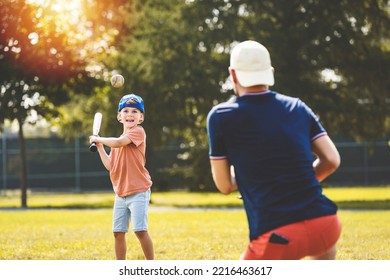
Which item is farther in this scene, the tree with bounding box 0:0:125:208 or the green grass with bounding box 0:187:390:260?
the tree with bounding box 0:0:125:208

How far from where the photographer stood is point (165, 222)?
1424 centimetres

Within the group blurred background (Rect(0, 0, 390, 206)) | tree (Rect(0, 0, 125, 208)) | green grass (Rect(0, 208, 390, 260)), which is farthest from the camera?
blurred background (Rect(0, 0, 390, 206))

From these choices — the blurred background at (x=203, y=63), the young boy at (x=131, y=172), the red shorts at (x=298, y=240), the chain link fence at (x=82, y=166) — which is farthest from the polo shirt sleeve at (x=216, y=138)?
the chain link fence at (x=82, y=166)

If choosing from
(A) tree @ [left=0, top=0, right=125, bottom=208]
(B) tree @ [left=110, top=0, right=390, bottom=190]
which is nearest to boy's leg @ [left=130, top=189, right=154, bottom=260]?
(A) tree @ [left=0, top=0, right=125, bottom=208]

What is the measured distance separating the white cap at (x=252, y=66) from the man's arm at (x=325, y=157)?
0.39m

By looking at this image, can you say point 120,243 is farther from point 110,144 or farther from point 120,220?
point 110,144

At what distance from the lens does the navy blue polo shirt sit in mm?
3775

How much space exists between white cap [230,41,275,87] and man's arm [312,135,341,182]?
39 cm

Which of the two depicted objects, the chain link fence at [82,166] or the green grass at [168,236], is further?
the chain link fence at [82,166]

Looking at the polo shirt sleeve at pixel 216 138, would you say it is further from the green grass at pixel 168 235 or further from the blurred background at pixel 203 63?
the blurred background at pixel 203 63

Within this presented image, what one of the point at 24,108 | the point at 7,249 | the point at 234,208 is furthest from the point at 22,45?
the point at 7,249

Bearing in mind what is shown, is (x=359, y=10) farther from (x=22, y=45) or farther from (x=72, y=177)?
(x=72, y=177)

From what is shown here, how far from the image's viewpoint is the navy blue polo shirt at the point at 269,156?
378 centimetres

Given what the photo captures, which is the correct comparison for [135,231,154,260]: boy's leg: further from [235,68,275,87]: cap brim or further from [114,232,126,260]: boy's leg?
[235,68,275,87]: cap brim
